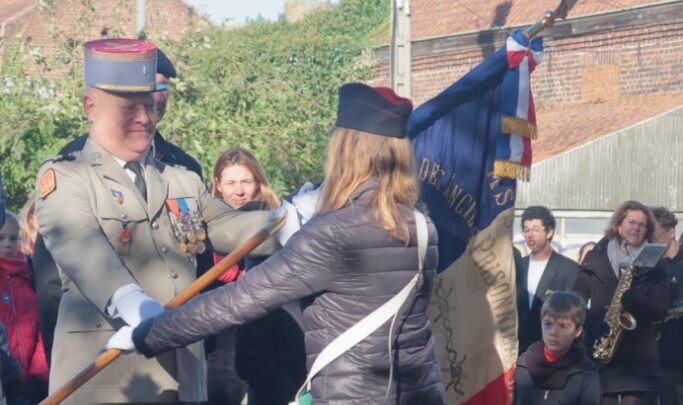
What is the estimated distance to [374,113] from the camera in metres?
4.79

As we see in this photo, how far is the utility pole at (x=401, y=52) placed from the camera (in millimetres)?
21969

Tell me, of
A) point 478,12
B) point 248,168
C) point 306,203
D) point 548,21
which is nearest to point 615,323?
point 548,21

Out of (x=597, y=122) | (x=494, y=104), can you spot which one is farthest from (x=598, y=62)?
(x=494, y=104)

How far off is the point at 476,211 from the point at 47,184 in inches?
101

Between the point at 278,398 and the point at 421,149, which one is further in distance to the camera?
the point at 421,149

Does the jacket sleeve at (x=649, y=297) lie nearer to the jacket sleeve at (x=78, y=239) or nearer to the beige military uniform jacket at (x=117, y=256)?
the beige military uniform jacket at (x=117, y=256)

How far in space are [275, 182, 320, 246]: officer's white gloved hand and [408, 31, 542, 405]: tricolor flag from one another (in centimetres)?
134

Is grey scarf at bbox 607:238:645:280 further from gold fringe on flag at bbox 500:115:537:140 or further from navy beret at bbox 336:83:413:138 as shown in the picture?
navy beret at bbox 336:83:413:138

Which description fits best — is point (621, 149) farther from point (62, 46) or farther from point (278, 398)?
point (278, 398)

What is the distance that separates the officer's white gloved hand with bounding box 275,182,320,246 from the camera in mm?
5395

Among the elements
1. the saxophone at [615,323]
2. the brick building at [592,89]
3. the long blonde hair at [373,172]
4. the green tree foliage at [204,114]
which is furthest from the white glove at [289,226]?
the brick building at [592,89]

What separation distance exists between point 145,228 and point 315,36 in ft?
81.0

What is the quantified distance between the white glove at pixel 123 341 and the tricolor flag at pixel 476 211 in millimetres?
2454

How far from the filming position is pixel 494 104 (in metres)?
6.96
